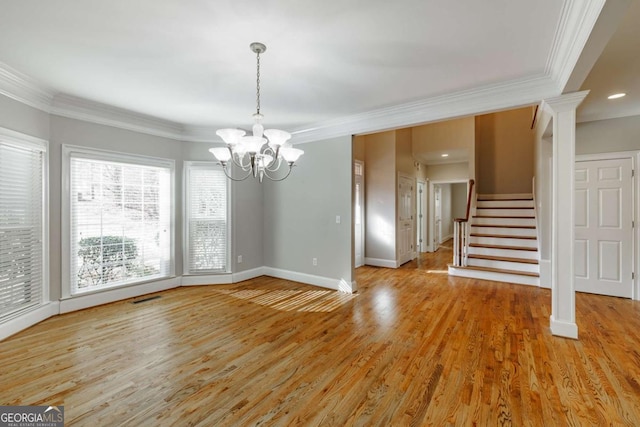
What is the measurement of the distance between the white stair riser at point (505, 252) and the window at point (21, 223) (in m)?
6.73

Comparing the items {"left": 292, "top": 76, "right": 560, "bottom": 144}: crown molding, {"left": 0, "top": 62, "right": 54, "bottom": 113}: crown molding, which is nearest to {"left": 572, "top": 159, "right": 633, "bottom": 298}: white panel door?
{"left": 292, "top": 76, "right": 560, "bottom": 144}: crown molding

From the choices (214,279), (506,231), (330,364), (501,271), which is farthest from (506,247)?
(214,279)

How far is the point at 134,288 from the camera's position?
4176 mm

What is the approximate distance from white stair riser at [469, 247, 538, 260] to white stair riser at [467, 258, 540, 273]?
11.7 inches

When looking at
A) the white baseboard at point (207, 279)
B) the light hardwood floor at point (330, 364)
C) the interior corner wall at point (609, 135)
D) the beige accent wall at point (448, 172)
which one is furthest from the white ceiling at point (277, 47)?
the beige accent wall at point (448, 172)

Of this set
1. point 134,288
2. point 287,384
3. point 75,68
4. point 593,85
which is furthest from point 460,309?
point 75,68

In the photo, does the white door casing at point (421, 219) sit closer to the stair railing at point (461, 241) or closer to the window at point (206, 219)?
the stair railing at point (461, 241)

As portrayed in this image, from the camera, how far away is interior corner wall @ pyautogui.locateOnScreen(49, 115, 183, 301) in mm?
3414

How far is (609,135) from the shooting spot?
4.11 metres

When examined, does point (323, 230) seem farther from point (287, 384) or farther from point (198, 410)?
point (198, 410)

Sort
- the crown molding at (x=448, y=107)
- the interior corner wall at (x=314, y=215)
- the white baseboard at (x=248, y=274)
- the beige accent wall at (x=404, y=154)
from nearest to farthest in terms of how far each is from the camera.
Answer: the crown molding at (x=448, y=107) → the interior corner wall at (x=314, y=215) → the white baseboard at (x=248, y=274) → the beige accent wall at (x=404, y=154)

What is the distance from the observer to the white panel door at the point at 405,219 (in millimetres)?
6391

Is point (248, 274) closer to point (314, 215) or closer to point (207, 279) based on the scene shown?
point (207, 279)

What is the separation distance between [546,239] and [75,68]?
646cm
